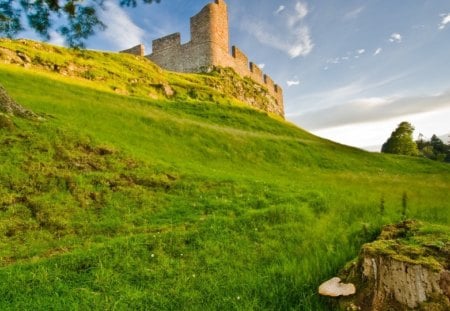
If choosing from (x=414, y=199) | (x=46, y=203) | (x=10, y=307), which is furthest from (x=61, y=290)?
(x=414, y=199)

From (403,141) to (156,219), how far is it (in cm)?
5830

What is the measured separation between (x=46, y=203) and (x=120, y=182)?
2776 millimetres

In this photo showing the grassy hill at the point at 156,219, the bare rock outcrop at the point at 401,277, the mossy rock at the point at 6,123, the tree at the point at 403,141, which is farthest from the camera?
the tree at the point at 403,141

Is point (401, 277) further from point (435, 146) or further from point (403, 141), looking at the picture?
point (435, 146)

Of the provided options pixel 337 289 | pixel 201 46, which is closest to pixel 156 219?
pixel 337 289

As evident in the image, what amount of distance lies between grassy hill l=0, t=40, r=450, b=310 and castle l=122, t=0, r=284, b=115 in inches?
1634

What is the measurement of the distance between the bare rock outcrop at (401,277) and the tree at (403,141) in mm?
59553

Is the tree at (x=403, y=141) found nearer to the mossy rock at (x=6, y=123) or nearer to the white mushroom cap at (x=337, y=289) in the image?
the mossy rock at (x=6, y=123)

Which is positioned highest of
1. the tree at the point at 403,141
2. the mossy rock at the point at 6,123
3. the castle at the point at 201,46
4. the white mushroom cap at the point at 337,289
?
the castle at the point at 201,46

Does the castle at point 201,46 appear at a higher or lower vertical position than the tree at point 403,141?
higher

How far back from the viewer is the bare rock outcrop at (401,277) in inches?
183

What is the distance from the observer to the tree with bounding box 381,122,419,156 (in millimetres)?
59375

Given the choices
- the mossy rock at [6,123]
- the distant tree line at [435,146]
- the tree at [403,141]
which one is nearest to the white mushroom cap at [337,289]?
the mossy rock at [6,123]

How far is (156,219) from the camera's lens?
35.9ft
